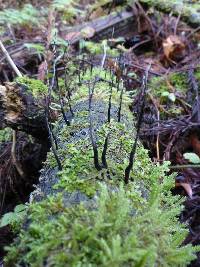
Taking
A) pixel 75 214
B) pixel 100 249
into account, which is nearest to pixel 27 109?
pixel 75 214

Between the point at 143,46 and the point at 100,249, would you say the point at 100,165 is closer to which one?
the point at 100,249

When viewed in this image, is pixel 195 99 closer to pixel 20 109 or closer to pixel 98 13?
pixel 20 109

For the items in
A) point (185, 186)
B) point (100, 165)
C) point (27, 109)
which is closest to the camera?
point (100, 165)

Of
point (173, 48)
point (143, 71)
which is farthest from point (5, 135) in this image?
point (173, 48)

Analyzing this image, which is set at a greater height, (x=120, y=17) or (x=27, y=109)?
(x=120, y=17)

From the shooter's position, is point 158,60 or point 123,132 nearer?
point 123,132

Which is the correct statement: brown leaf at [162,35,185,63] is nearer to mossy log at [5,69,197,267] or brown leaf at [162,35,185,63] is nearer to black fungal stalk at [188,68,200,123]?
black fungal stalk at [188,68,200,123]

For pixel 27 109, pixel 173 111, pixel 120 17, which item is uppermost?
pixel 120 17
